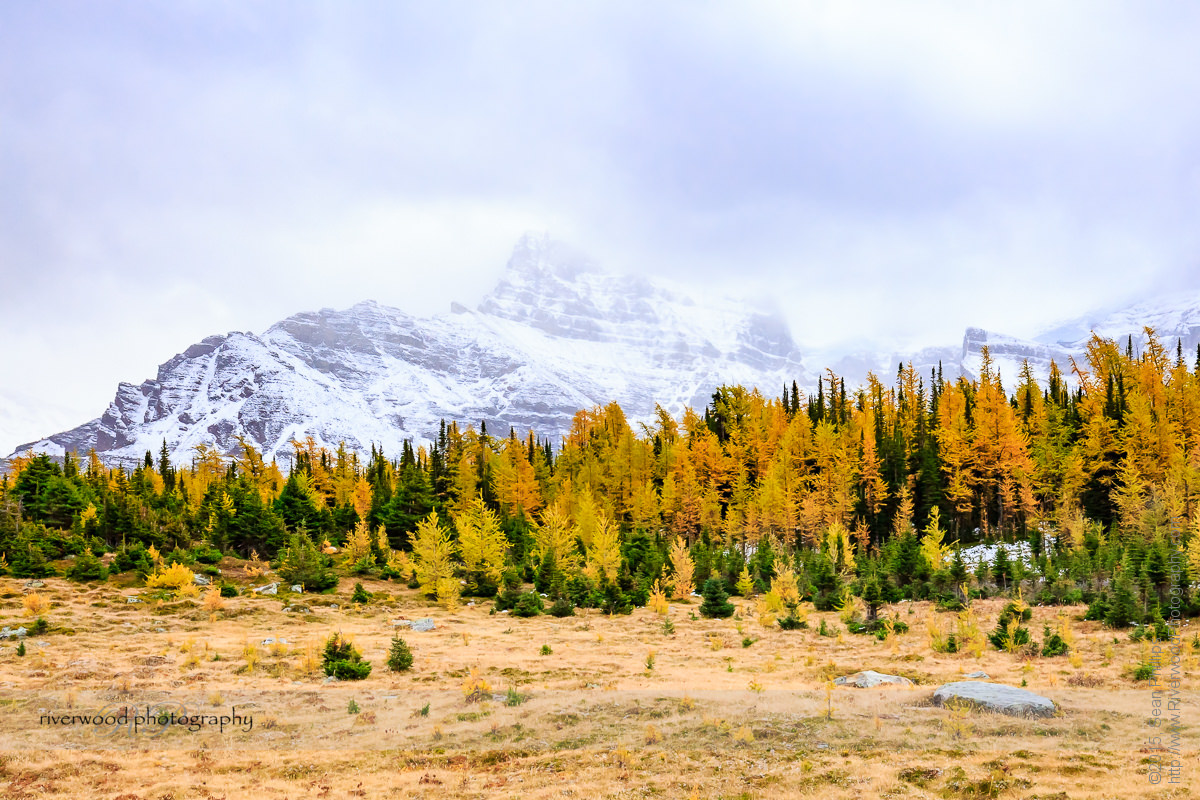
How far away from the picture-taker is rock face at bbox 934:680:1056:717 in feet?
46.5

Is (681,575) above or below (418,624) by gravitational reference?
above

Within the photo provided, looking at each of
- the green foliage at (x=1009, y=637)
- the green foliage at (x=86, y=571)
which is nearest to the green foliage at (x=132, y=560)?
the green foliage at (x=86, y=571)

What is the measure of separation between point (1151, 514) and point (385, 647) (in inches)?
1510

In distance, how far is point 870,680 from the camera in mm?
17625

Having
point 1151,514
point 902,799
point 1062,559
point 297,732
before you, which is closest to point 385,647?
point 297,732

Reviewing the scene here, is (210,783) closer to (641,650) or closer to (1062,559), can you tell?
(641,650)

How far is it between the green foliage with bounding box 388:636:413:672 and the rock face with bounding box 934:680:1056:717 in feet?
48.4

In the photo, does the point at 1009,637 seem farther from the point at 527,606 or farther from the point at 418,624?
the point at 418,624

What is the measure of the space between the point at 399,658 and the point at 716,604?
1548 cm

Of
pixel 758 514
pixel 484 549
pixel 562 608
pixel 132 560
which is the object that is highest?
pixel 758 514

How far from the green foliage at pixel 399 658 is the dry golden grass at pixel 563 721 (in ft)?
1.01

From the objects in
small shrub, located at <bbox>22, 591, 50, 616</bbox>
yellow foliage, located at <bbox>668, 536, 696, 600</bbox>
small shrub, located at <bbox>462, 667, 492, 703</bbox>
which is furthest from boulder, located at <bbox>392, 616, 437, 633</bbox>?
yellow foliage, located at <bbox>668, 536, 696, 600</bbox>

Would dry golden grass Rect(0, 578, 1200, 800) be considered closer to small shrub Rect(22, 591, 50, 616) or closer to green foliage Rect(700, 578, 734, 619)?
small shrub Rect(22, 591, 50, 616)

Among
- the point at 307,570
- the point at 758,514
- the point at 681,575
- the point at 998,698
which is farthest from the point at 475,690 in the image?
the point at 758,514
